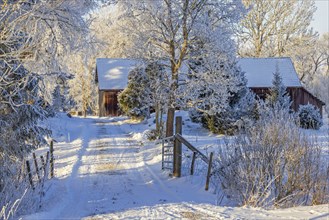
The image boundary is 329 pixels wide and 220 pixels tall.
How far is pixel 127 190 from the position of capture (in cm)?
1138

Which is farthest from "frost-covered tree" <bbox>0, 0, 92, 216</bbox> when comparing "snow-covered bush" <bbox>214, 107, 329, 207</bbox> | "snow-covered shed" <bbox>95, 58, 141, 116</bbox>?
"snow-covered shed" <bbox>95, 58, 141, 116</bbox>

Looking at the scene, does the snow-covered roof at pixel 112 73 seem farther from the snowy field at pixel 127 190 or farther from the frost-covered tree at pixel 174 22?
the frost-covered tree at pixel 174 22

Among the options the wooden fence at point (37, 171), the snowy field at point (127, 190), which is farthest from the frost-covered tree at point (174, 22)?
the wooden fence at point (37, 171)

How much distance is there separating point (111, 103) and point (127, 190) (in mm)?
29306

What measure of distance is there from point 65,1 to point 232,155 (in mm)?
5208

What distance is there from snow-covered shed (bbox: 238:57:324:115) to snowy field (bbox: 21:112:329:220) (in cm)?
1671

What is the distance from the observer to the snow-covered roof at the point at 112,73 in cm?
3981

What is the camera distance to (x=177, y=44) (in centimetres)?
1662

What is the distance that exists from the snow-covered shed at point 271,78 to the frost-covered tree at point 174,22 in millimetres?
19052

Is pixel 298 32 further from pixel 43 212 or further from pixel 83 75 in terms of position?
pixel 43 212

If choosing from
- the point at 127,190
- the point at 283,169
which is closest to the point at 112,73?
the point at 127,190

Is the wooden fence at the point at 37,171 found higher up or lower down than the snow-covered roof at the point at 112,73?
lower down

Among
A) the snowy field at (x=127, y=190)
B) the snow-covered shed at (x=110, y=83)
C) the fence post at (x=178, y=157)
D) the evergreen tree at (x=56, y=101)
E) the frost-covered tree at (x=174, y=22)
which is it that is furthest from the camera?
the snow-covered shed at (x=110, y=83)

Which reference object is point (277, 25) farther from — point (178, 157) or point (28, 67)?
point (28, 67)
